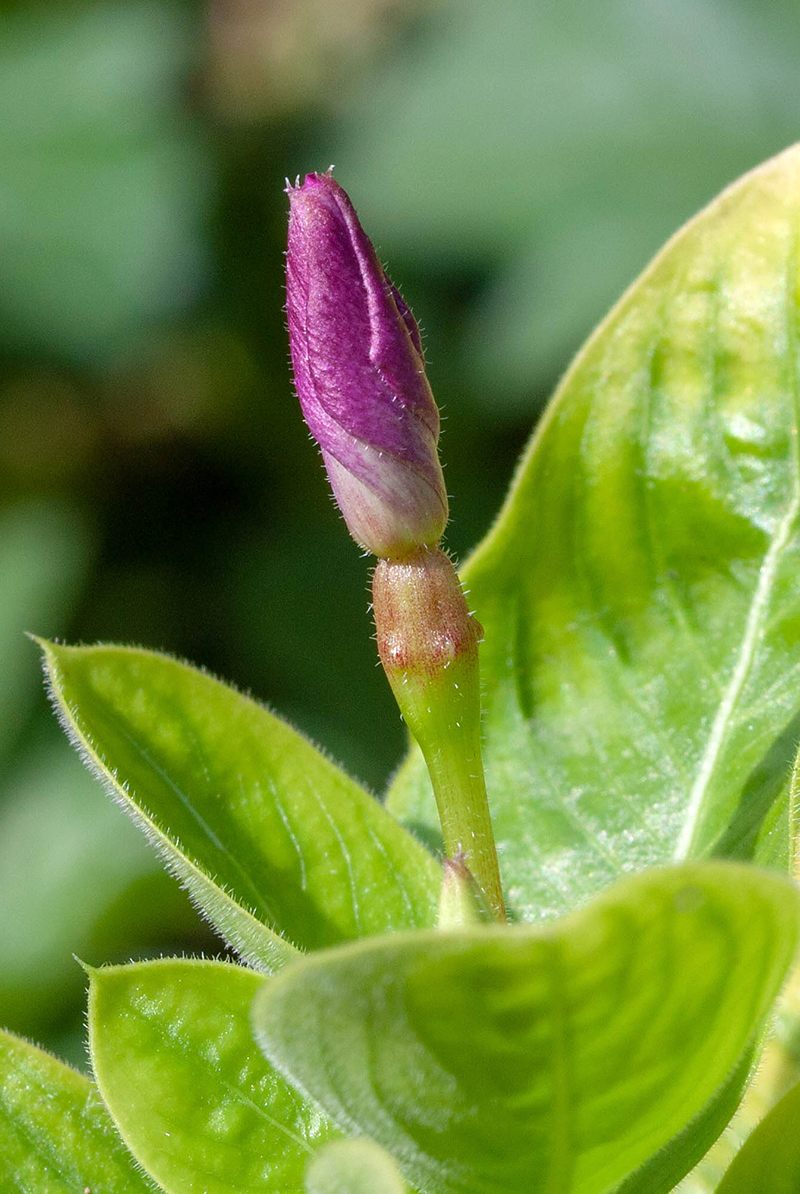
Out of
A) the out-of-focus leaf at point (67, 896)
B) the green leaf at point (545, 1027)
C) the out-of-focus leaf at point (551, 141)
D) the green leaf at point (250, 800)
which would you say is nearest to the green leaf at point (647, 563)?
the green leaf at point (250, 800)

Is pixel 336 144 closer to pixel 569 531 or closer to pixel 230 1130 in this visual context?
pixel 569 531

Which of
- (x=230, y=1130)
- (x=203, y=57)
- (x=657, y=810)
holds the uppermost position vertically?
(x=203, y=57)

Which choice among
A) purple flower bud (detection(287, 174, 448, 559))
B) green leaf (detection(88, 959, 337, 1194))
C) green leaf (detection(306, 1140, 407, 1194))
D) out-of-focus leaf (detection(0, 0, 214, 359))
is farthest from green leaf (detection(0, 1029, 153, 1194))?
out-of-focus leaf (detection(0, 0, 214, 359))

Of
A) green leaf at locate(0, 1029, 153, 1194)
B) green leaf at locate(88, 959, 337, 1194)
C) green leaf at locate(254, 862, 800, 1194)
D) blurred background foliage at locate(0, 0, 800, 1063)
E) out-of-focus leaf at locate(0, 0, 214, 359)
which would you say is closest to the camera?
green leaf at locate(254, 862, 800, 1194)

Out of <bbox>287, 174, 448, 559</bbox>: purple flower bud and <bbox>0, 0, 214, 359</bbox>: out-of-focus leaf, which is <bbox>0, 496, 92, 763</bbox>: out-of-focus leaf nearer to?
<bbox>0, 0, 214, 359</bbox>: out-of-focus leaf

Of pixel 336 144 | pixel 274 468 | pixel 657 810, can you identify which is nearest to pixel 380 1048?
pixel 657 810

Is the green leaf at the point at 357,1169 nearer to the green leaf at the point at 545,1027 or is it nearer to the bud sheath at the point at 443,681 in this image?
the green leaf at the point at 545,1027
